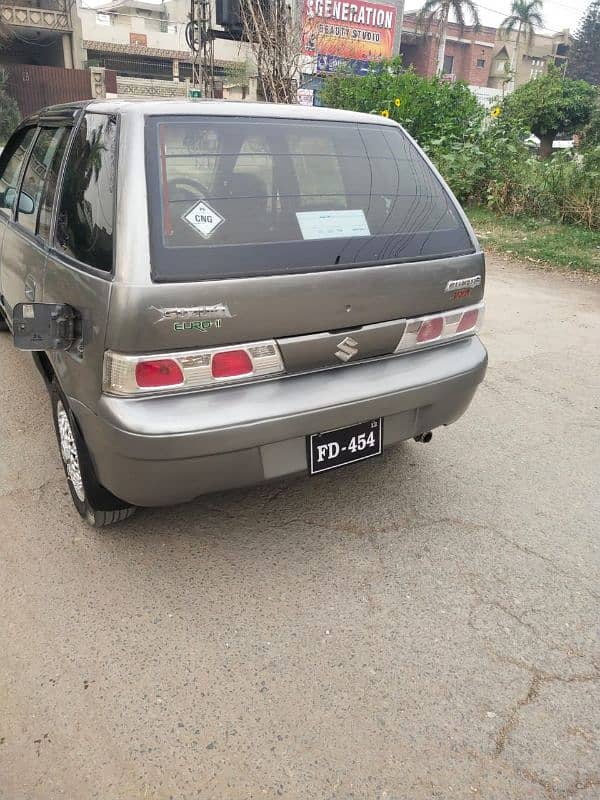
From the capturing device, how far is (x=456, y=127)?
37.3 ft

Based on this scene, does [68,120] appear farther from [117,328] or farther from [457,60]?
[457,60]

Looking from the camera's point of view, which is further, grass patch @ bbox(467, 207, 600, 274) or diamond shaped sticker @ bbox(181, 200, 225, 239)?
grass patch @ bbox(467, 207, 600, 274)

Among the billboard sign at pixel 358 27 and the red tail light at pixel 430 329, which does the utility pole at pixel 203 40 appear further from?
the billboard sign at pixel 358 27

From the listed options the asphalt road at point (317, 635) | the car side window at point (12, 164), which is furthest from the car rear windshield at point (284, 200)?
the car side window at point (12, 164)

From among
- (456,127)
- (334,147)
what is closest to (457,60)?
(456,127)

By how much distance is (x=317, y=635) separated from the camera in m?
2.32

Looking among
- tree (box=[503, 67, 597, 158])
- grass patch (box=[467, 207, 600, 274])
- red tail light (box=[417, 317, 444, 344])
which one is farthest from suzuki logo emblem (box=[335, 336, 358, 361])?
tree (box=[503, 67, 597, 158])

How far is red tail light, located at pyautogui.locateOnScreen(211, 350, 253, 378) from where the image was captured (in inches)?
88.7

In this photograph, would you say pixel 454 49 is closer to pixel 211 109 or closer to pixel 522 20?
pixel 522 20

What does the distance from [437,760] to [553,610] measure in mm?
853

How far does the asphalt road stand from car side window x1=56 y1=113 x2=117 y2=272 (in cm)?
127

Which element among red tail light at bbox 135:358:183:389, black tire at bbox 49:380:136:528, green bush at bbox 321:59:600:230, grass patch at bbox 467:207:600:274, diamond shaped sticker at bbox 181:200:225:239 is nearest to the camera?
red tail light at bbox 135:358:183:389

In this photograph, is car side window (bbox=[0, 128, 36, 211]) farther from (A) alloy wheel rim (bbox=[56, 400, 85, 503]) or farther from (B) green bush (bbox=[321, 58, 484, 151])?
(B) green bush (bbox=[321, 58, 484, 151])

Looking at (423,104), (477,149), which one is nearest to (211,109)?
(477,149)
